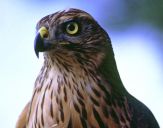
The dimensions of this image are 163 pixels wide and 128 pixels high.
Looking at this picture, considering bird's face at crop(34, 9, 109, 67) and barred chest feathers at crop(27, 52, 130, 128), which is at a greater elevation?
bird's face at crop(34, 9, 109, 67)

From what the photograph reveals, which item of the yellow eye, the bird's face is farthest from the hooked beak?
the yellow eye

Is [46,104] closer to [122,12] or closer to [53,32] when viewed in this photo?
[53,32]

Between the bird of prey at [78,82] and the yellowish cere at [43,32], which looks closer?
the yellowish cere at [43,32]

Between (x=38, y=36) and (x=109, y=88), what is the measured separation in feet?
1.93

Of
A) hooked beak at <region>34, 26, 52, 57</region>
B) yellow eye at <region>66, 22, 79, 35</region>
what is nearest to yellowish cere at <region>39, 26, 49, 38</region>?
hooked beak at <region>34, 26, 52, 57</region>

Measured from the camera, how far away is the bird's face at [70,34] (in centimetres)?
509

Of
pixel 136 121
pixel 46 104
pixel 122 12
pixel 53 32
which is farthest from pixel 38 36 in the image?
pixel 122 12

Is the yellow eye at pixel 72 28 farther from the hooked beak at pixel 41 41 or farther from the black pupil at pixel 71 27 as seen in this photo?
the hooked beak at pixel 41 41

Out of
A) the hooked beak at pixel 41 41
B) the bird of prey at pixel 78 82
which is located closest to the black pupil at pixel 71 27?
the bird of prey at pixel 78 82

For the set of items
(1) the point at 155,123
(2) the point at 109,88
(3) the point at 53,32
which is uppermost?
(3) the point at 53,32

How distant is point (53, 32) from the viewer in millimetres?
5121

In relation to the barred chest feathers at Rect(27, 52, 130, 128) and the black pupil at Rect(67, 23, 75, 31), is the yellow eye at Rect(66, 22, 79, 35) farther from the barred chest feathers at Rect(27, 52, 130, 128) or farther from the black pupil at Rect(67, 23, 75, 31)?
the barred chest feathers at Rect(27, 52, 130, 128)

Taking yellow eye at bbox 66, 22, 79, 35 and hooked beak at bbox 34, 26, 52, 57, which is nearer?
hooked beak at bbox 34, 26, 52, 57

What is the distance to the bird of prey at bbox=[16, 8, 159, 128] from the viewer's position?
17.0 feet
